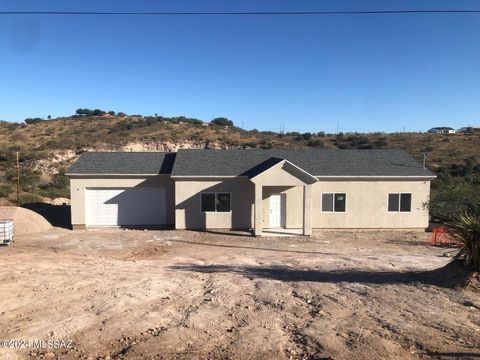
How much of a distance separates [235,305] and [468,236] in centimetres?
606

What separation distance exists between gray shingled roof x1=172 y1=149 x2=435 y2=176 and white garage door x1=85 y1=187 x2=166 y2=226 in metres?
2.53

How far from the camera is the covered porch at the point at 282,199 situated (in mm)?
21297

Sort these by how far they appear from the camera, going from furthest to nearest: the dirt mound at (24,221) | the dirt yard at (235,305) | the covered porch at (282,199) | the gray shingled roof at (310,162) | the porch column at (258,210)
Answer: the gray shingled roof at (310,162) < the dirt mound at (24,221) < the covered porch at (282,199) < the porch column at (258,210) < the dirt yard at (235,305)

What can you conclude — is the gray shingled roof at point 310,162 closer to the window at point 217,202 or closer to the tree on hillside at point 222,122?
the window at point 217,202

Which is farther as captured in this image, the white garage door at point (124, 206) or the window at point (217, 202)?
the white garage door at point (124, 206)

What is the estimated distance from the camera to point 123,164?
80.7 ft

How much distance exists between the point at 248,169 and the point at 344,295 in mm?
14021

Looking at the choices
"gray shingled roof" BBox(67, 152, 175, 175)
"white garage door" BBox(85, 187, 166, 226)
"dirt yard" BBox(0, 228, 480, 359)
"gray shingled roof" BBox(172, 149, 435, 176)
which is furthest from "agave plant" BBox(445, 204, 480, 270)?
"white garage door" BBox(85, 187, 166, 226)

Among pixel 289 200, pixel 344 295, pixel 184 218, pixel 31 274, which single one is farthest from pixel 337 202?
pixel 31 274

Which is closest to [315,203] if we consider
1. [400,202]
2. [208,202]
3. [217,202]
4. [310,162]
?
[310,162]

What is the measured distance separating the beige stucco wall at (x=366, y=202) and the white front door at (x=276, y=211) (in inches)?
70.5

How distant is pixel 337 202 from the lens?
2328cm

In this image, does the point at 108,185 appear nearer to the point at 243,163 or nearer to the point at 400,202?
the point at 243,163

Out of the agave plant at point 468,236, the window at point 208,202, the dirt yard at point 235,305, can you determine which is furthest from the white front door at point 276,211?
the agave plant at point 468,236
